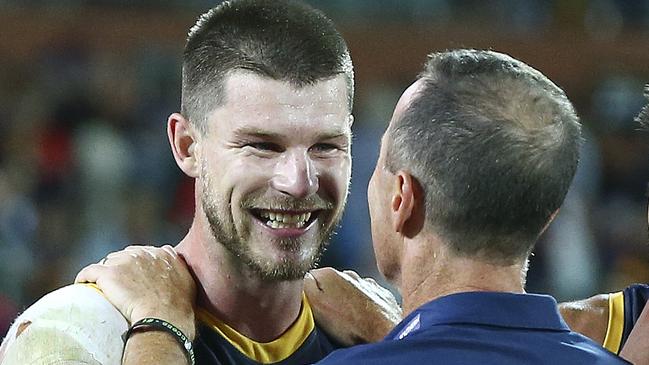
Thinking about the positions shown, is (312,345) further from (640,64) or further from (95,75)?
(640,64)

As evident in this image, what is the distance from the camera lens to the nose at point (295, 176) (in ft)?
8.28

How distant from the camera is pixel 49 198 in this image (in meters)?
6.92

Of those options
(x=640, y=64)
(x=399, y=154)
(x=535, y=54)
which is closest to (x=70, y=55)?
(x=535, y=54)

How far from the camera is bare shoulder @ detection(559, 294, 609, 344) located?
9.23 ft

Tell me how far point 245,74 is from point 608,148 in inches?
242

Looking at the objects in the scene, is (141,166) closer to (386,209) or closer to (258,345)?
(258,345)

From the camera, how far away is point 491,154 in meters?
2.12

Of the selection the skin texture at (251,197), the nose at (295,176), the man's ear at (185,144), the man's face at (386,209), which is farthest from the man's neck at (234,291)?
the man's face at (386,209)

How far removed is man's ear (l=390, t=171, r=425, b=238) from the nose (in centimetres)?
36

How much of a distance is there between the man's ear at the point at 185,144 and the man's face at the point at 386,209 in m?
0.52

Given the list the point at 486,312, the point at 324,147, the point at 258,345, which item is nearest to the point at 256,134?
the point at 324,147

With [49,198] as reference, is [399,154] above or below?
above

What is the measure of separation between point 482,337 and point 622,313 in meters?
0.84

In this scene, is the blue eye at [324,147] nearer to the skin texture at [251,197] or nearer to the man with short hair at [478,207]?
the skin texture at [251,197]
